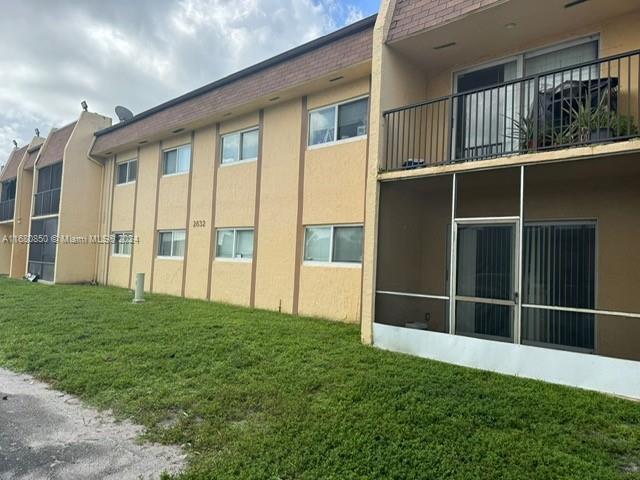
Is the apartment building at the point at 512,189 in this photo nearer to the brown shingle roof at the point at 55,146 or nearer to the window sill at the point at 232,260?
the window sill at the point at 232,260

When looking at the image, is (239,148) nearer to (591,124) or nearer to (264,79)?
(264,79)

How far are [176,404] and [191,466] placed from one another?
146 centimetres

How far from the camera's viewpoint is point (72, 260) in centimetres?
1841

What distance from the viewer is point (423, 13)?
7.40 meters

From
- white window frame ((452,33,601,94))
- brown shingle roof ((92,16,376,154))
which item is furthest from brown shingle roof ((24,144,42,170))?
white window frame ((452,33,601,94))

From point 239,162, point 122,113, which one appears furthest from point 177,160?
point 122,113

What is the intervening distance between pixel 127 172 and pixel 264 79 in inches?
383

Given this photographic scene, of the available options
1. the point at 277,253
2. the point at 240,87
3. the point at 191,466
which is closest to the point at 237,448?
the point at 191,466

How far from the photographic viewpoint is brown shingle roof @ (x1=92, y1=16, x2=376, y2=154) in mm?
9172

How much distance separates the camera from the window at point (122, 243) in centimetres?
1719

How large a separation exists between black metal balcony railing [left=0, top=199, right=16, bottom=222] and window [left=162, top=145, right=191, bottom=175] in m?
13.9

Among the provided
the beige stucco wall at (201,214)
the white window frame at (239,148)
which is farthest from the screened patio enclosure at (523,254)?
the beige stucco wall at (201,214)

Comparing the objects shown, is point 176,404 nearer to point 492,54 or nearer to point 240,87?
point 492,54

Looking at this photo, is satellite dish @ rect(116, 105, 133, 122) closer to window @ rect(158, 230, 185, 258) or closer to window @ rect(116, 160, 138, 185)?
window @ rect(116, 160, 138, 185)
